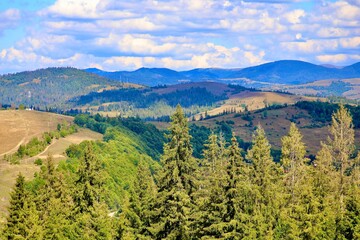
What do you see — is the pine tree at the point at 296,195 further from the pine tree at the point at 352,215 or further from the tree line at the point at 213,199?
the pine tree at the point at 352,215

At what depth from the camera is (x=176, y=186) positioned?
53.2 meters

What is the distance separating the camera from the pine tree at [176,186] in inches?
2066

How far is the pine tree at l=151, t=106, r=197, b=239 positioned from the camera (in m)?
52.5

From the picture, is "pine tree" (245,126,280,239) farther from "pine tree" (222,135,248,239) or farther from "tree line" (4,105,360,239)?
"pine tree" (222,135,248,239)

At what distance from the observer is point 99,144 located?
195 meters

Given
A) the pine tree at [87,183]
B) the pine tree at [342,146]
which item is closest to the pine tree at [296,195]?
the pine tree at [342,146]

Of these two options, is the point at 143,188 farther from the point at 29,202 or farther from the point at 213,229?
the point at 213,229

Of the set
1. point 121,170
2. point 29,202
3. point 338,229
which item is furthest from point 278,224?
point 121,170

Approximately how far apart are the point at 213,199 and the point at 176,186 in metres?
4.43

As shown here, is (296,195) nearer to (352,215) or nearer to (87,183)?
(352,215)

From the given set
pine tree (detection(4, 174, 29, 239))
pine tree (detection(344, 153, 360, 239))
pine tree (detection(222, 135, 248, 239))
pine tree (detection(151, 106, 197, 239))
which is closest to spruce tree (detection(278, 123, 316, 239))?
pine tree (detection(344, 153, 360, 239))

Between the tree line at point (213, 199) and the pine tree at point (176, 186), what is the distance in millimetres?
105

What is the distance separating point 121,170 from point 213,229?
116 m

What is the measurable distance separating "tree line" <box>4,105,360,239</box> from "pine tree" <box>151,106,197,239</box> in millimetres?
105
